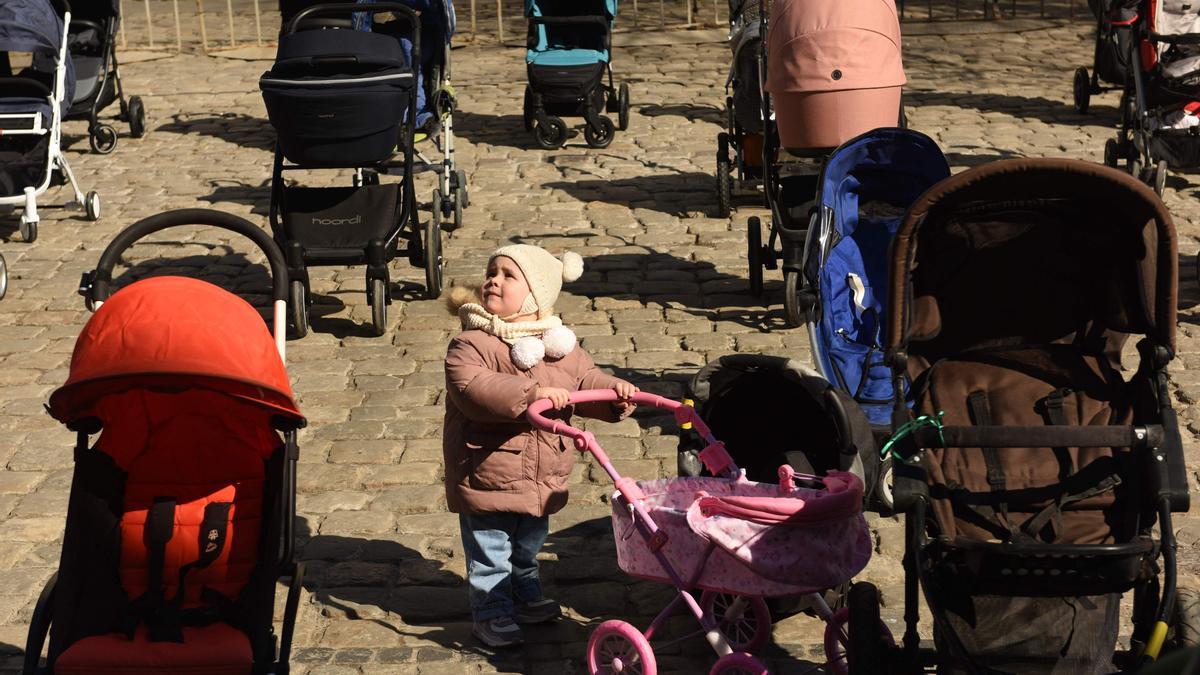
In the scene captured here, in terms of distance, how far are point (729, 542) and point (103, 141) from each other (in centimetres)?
1115

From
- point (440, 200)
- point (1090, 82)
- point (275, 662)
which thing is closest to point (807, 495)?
point (275, 662)

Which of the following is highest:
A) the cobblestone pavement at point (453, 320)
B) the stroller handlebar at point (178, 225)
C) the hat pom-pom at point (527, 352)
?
the stroller handlebar at point (178, 225)

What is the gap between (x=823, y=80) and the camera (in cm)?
874

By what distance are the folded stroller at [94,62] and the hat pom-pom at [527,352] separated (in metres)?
9.59

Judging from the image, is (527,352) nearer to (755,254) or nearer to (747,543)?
(747,543)

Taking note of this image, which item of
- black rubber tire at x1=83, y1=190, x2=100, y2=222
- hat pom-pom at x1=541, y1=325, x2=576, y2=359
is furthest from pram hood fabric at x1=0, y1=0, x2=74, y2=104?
hat pom-pom at x1=541, y1=325, x2=576, y2=359

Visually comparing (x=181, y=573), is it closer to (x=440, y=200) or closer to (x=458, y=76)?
(x=440, y=200)

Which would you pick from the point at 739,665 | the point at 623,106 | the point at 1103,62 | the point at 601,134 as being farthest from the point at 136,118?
the point at 739,665

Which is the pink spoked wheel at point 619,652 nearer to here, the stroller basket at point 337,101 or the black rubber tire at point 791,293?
the black rubber tire at point 791,293

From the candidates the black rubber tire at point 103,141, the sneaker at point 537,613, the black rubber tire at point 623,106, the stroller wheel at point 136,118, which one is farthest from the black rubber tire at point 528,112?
the sneaker at point 537,613

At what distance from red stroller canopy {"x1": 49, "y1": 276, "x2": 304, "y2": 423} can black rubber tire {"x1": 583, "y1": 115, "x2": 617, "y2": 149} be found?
9.75 meters

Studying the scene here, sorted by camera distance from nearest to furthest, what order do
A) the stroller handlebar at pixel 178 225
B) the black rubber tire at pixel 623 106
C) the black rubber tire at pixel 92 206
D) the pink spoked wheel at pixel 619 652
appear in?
the pink spoked wheel at pixel 619 652, the stroller handlebar at pixel 178 225, the black rubber tire at pixel 92 206, the black rubber tire at pixel 623 106

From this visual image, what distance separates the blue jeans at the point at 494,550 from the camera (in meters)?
5.37

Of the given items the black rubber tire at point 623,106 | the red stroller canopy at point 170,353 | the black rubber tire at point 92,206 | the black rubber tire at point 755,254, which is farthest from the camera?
the black rubber tire at point 623,106
